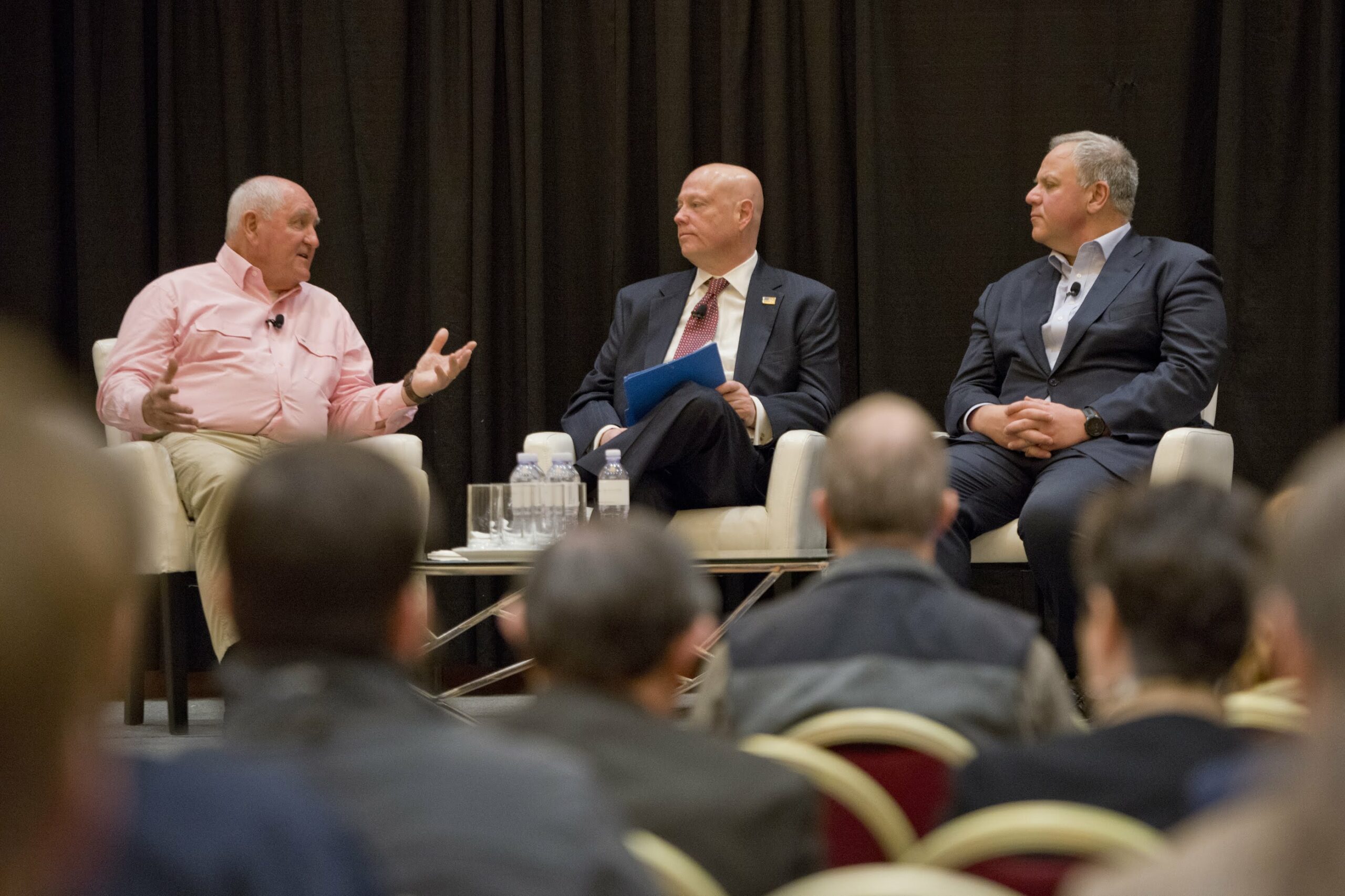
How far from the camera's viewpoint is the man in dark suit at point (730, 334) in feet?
14.3

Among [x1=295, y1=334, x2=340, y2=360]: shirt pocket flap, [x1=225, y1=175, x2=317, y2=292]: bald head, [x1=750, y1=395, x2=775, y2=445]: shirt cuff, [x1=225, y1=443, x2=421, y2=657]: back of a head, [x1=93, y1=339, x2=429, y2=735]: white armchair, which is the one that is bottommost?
[x1=93, y1=339, x2=429, y2=735]: white armchair

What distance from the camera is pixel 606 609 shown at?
4.17ft

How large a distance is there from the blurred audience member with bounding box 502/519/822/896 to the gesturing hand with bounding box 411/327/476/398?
286 cm

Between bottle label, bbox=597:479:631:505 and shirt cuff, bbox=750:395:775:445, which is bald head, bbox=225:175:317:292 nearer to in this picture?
bottle label, bbox=597:479:631:505

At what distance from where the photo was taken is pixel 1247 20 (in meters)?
4.75

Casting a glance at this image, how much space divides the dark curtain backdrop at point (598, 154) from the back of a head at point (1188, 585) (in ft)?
11.9

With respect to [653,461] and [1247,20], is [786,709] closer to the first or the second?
[653,461]

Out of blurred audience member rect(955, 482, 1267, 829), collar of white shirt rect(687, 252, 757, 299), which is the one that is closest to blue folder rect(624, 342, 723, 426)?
collar of white shirt rect(687, 252, 757, 299)

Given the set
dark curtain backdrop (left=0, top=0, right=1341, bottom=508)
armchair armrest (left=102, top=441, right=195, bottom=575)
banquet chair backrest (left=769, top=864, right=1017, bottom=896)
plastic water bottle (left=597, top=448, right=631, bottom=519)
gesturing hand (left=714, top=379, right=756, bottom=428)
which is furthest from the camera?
dark curtain backdrop (left=0, top=0, right=1341, bottom=508)

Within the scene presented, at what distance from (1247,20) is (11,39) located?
409 cm

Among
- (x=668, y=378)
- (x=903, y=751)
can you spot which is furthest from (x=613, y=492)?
(x=903, y=751)

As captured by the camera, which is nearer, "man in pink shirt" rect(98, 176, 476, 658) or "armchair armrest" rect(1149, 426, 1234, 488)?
"armchair armrest" rect(1149, 426, 1234, 488)

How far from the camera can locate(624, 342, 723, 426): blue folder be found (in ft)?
13.5

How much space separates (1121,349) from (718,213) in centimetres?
131
